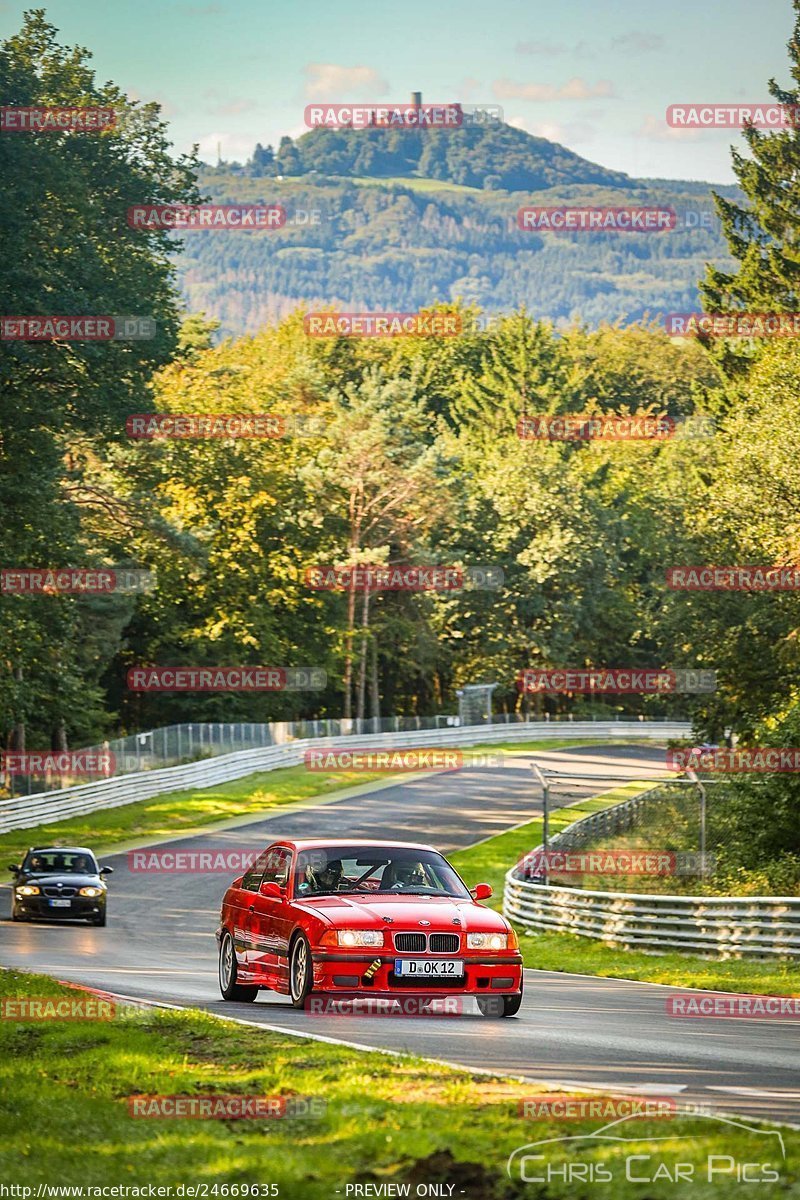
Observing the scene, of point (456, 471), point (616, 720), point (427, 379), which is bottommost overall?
point (616, 720)

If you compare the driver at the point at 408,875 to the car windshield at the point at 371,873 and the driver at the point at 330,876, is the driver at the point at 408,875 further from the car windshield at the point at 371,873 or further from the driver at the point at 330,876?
the driver at the point at 330,876

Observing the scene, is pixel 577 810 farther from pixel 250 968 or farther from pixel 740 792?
pixel 250 968

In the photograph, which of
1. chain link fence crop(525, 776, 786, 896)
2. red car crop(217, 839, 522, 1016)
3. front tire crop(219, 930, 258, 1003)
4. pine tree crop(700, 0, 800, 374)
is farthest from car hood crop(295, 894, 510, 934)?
pine tree crop(700, 0, 800, 374)

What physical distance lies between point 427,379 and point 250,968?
329ft

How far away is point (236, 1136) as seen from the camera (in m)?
7.99

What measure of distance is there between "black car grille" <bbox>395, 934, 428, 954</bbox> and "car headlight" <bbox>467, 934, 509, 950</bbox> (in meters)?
0.38

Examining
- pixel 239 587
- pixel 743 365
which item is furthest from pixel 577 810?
pixel 239 587

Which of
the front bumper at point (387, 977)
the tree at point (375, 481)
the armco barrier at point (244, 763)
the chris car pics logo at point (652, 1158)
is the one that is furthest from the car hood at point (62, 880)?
the tree at point (375, 481)

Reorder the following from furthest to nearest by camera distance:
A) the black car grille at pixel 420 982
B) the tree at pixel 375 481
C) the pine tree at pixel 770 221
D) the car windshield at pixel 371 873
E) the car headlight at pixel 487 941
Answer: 1. the tree at pixel 375 481
2. the pine tree at pixel 770 221
3. the car windshield at pixel 371 873
4. the car headlight at pixel 487 941
5. the black car grille at pixel 420 982

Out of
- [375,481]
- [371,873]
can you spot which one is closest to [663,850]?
[371,873]

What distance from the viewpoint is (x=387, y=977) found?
44.8 ft

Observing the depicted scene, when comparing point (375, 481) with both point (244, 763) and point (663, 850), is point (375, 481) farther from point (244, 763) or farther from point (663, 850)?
point (663, 850)

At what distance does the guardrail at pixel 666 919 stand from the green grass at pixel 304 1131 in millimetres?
13522

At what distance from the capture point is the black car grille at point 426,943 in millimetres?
13656
